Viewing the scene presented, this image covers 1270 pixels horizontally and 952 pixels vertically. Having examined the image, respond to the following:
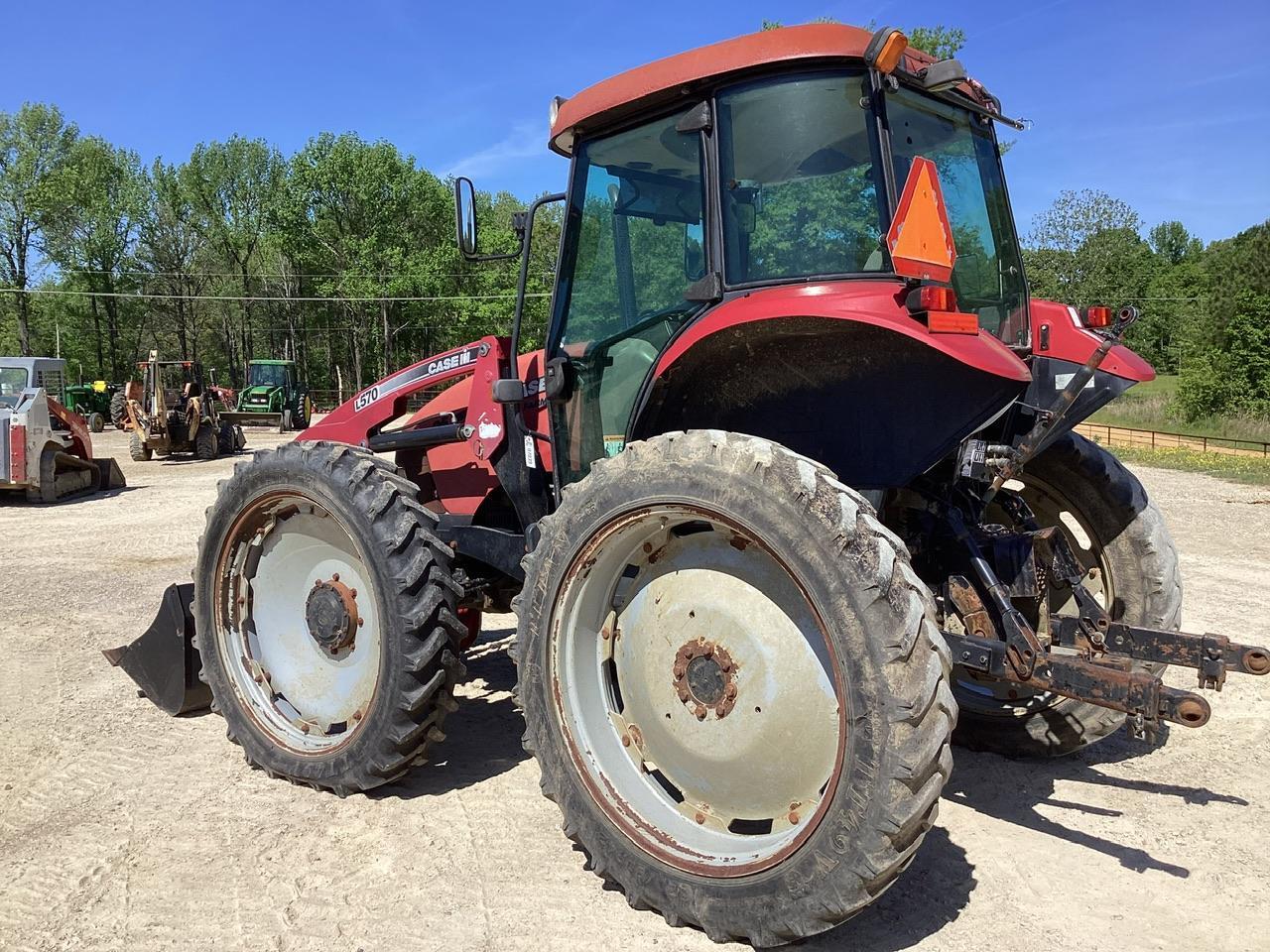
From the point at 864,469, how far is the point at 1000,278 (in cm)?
127

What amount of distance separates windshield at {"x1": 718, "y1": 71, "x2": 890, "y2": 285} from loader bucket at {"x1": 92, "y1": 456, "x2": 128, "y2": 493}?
1530 cm

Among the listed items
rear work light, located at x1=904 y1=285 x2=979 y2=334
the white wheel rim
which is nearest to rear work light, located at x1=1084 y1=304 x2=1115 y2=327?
rear work light, located at x1=904 y1=285 x2=979 y2=334

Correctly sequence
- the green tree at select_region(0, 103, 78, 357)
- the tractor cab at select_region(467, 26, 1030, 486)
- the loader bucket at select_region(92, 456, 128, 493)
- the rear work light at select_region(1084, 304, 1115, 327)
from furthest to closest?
the green tree at select_region(0, 103, 78, 357) → the loader bucket at select_region(92, 456, 128, 493) → the rear work light at select_region(1084, 304, 1115, 327) → the tractor cab at select_region(467, 26, 1030, 486)

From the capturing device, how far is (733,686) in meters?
2.76

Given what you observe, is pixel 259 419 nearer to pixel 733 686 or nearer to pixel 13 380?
pixel 13 380

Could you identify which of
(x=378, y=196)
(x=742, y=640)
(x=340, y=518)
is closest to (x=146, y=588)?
(x=340, y=518)

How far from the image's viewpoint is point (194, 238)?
173 feet

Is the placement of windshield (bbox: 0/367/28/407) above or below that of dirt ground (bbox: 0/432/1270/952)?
above

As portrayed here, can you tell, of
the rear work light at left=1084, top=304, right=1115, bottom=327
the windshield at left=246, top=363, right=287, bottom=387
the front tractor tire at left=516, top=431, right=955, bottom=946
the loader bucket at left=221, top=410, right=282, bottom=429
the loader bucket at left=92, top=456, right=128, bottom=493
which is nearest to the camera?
the front tractor tire at left=516, top=431, right=955, bottom=946

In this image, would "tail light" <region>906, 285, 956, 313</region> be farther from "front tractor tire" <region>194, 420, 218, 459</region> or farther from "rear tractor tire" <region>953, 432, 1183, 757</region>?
"front tractor tire" <region>194, 420, 218, 459</region>

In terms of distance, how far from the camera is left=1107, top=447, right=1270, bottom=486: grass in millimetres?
16062

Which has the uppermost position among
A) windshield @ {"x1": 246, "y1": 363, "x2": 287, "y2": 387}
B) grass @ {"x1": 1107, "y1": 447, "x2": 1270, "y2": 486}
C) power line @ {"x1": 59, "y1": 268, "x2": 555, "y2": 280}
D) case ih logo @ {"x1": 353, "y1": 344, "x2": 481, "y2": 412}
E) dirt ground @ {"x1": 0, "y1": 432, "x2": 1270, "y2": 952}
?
power line @ {"x1": 59, "y1": 268, "x2": 555, "y2": 280}

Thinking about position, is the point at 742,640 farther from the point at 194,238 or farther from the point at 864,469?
the point at 194,238

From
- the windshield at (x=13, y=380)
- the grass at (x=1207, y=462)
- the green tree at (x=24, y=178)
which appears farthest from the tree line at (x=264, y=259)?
the windshield at (x=13, y=380)
